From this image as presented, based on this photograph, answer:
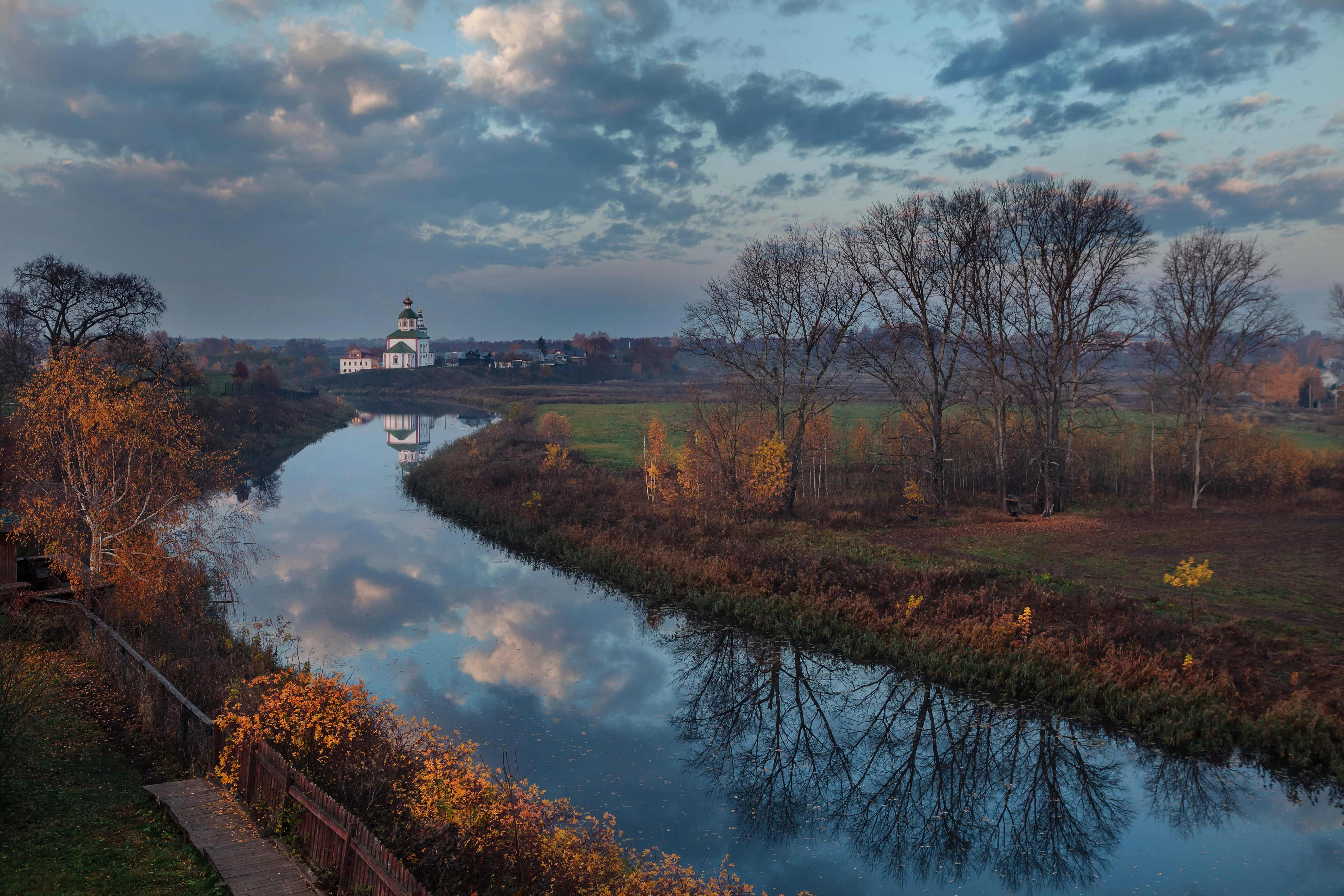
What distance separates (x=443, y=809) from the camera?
29.9 feet

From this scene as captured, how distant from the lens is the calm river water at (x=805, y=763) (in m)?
10.7

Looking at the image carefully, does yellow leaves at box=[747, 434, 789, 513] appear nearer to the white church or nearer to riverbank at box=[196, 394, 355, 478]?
riverbank at box=[196, 394, 355, 478]

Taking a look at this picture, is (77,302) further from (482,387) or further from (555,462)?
(482,387)

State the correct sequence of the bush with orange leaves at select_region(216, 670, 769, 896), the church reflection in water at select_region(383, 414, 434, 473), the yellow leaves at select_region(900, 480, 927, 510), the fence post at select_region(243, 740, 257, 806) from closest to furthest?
1. the bush with orange leaves at select_region(216, 670, 769, 896)
2. the fence post at select_region(243, 740, 257, 806)
3. the yellow leaves at select_region(900, 480, 927, 510)
4. the church reflection in water at select_region(383, 414, 434, 473)

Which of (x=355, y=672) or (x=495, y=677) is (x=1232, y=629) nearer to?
(x=495, y=677)

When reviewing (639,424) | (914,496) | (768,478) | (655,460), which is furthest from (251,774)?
(639,424)

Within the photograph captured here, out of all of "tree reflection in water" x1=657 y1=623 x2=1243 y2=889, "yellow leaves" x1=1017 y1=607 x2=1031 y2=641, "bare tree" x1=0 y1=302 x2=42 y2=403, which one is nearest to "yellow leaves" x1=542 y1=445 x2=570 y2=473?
"bare tree" x1=0 y1=302 x2=42 y2=403

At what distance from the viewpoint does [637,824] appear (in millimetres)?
11625

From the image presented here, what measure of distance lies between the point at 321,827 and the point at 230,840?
1.50 metres

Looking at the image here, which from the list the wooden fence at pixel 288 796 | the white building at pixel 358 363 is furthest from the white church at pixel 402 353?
the wooden fence at pixel 288 796

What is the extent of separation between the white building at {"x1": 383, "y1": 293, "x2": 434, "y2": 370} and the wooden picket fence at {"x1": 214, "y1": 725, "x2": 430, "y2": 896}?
155 m

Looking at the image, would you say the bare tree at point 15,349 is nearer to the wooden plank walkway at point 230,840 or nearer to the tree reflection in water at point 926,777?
the wooden plank walkway at point 230,840

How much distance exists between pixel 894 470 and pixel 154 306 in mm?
37364

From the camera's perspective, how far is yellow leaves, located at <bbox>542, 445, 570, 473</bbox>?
41597 millimetres
